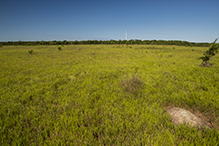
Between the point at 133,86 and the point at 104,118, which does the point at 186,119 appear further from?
the point at 133,86

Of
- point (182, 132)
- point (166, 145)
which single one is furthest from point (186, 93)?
point (166, 145)

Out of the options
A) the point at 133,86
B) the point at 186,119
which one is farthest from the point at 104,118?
the point at 133,86

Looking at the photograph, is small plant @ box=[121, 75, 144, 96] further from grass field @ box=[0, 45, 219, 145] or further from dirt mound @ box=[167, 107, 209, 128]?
dirt mound @ box=[167, 107, 209, 128]

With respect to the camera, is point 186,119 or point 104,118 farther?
point 104,118

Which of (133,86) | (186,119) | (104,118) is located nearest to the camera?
(186,119)

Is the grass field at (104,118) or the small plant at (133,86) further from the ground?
the small plant at (133,86)

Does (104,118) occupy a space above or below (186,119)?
below

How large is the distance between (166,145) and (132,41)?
80.5 m

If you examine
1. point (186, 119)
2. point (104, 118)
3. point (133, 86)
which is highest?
point (133, 86)

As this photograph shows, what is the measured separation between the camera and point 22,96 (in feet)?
14.5

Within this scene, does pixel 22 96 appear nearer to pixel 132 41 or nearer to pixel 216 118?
pixel 216 118

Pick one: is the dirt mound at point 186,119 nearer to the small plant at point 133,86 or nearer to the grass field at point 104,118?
the grass field at point 104,118

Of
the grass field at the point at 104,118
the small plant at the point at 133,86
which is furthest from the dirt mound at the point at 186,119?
the small plant at the point at 133,86

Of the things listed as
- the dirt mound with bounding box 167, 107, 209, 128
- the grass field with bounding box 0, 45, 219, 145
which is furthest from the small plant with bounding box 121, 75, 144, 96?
the dirt mound with bounding box 167, 107, 209, 128
